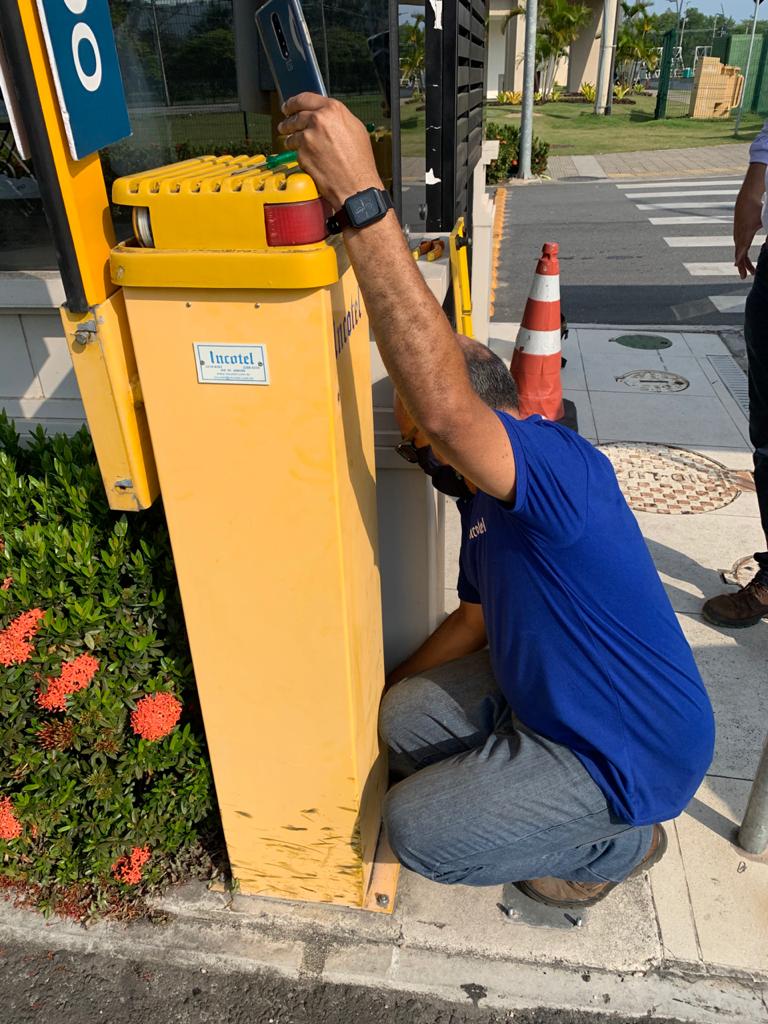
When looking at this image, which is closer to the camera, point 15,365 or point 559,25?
point 15,365

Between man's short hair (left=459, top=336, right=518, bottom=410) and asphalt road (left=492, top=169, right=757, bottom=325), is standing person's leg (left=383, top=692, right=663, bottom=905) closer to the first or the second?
man's short hair (left=459, top=336, right=518, bottom=410)

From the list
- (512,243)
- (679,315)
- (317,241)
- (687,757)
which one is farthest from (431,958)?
(512,243)

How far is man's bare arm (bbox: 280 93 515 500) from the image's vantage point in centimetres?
143

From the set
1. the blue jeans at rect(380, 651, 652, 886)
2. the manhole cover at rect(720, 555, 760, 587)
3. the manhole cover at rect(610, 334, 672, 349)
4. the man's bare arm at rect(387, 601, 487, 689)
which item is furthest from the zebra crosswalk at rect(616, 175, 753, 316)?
the blue jeans at rect(380, 651, 652, 886)

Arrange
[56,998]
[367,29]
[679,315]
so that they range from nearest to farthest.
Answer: [56,998] < [367,29] < [679,315]

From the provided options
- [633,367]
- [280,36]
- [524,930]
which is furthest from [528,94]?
[524,930]

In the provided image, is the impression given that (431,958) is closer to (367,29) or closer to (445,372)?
(445,372)

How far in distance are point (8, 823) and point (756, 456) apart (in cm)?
300

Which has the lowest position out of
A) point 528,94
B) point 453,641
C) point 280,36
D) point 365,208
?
point 453,641

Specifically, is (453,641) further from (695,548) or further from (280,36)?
(695,548)

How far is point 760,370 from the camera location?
3.24 meters

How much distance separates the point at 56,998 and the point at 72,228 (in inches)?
75.7

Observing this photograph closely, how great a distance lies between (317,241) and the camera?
4.85 ft

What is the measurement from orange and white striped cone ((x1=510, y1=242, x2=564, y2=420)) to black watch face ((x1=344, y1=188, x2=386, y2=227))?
3248mm
